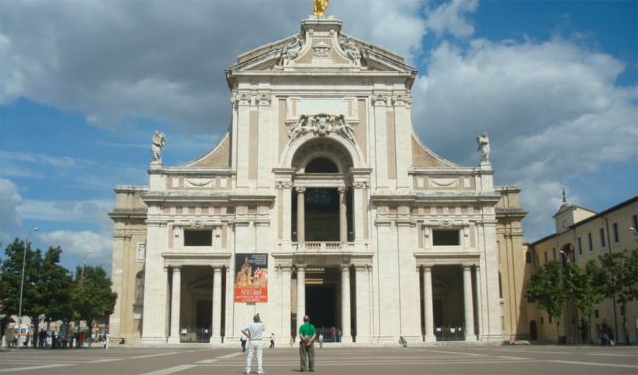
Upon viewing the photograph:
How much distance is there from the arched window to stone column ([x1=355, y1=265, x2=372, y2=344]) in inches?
366

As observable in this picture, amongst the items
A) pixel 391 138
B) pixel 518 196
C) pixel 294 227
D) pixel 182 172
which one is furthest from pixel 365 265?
pixel 518 196

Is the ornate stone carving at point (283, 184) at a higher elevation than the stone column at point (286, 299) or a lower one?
higher

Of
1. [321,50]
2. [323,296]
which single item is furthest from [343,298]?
[321,50]

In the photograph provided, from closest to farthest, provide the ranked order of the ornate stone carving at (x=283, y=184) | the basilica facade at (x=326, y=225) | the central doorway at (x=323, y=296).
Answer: the basilica facade at (x=326, y=225) < the ornate stone carving at (x=283, y=184) < the central doorway at (x=323, y=296)

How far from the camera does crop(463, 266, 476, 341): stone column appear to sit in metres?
50.0

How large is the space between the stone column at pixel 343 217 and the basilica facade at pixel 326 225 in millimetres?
114

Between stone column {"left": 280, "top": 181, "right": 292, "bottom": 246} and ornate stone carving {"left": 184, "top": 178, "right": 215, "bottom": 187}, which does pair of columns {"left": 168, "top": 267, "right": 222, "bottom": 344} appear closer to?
stone column {"left": 280, "top": 181, "right": 292, "bottom": 246}

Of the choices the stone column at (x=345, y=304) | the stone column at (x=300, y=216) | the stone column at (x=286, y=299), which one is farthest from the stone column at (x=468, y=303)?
the stone column at (x=286, y=299)

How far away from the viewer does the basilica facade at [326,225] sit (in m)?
49.7

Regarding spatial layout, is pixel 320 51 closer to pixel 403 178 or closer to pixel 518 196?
pixel 403 178

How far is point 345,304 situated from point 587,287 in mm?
17336

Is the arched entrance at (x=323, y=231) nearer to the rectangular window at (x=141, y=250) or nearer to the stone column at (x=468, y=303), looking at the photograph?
the stone column at (x=468, y=303)

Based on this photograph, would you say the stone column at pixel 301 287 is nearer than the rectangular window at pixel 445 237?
Yes

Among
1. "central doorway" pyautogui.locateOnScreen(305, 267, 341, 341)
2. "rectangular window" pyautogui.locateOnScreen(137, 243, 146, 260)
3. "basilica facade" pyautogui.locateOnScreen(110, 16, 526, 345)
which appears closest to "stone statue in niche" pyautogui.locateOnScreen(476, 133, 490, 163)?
"basilica facade" pyautogui.locateOnScreen(110, 16, 526, 345)
